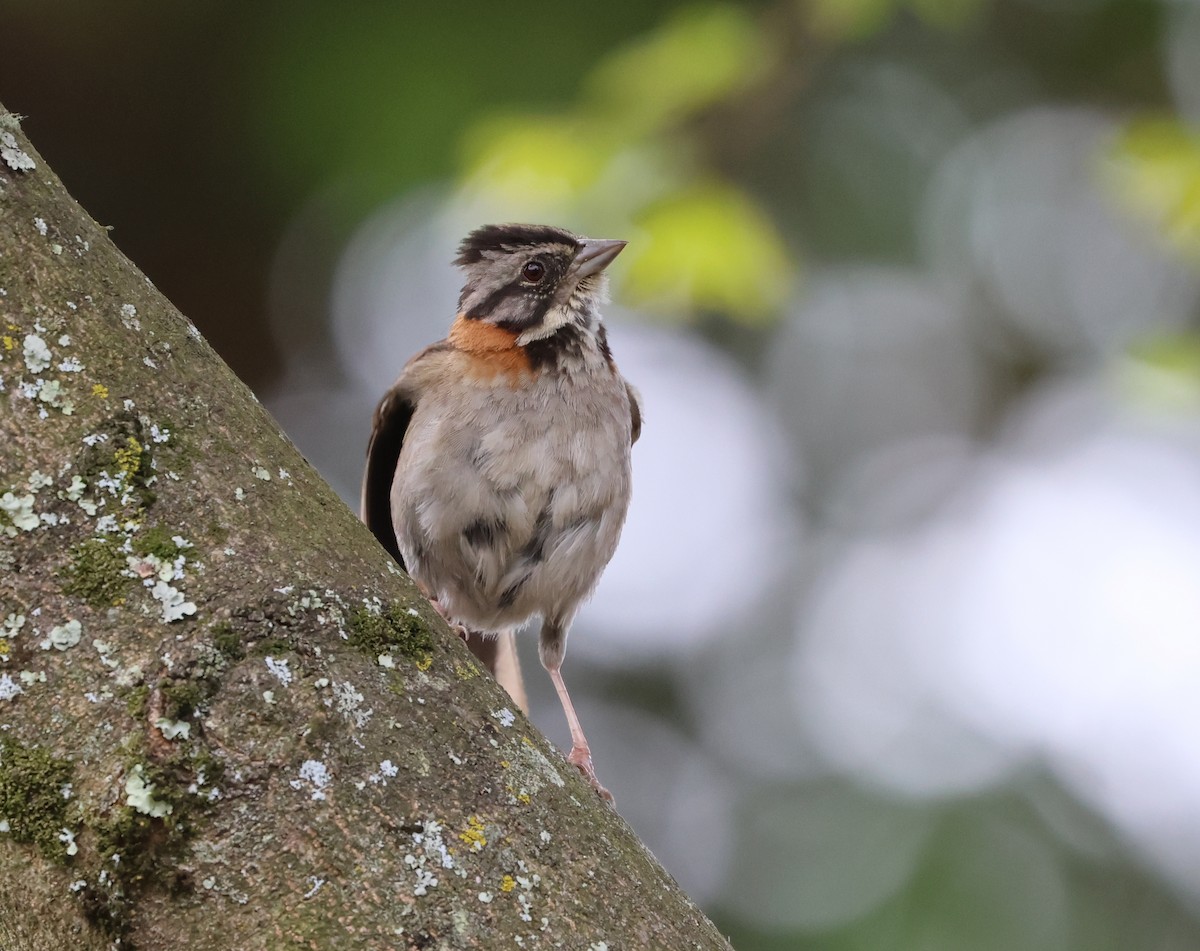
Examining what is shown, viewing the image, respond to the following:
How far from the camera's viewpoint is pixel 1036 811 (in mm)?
9195

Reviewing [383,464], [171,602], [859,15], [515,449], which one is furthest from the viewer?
[383,464]

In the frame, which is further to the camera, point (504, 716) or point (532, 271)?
point (532, 271)

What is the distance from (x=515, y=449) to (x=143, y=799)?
2844 mm

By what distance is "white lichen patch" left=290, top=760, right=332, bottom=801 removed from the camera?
1.96 meters

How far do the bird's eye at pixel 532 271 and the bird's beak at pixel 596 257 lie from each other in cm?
14

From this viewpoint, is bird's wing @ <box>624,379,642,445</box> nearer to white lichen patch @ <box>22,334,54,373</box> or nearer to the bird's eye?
the bird's eye

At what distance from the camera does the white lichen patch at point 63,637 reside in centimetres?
194

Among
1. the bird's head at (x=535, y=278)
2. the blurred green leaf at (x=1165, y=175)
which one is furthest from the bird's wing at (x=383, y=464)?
the blurred green leaf at (x=1165, y=175)

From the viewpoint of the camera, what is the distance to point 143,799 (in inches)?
74.5

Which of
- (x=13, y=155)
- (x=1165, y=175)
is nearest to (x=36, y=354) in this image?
(x=13, y=155)

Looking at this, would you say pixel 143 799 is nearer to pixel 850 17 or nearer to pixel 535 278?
pixel 535 278

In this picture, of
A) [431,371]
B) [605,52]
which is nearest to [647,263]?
[431,371]

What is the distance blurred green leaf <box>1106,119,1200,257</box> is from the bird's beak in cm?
204

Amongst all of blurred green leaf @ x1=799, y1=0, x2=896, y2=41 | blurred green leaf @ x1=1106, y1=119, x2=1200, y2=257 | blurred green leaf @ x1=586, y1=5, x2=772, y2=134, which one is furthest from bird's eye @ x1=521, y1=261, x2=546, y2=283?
blurred green leaf @ x1=1106, y1=119, x2=1200, y2=257
